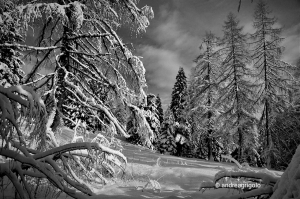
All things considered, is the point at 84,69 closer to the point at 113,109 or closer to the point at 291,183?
the point at 113,109

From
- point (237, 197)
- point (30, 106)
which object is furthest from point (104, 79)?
point (237, 197)

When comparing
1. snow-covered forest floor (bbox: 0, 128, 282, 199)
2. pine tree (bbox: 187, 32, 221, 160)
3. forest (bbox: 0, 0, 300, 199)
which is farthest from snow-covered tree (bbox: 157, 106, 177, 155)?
snow-covered forest floor (bbox: 0, 128, 282, 199)

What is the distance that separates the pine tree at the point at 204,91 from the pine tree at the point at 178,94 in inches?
217

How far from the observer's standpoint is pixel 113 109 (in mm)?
5270

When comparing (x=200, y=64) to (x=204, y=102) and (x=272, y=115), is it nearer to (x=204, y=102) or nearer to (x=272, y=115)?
(x=204, y=102)

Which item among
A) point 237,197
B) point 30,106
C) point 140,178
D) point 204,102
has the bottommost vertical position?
point 140,178

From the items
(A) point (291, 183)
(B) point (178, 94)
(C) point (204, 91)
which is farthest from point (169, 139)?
(A) point (291, 183)

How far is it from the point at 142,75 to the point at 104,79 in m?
1.04

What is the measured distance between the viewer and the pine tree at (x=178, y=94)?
76.5ft

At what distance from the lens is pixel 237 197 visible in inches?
65.0

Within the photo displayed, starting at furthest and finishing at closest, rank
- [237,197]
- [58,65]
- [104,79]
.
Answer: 1. [104,79]
2. [58,65]
3. [237,197]

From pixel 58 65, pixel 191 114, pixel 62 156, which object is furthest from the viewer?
pixel 191 114

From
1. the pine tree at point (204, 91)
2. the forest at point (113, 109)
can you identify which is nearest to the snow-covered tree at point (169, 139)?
the forest at point (113, 109)

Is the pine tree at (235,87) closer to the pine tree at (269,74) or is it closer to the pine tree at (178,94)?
the pine tree at (269,74)
